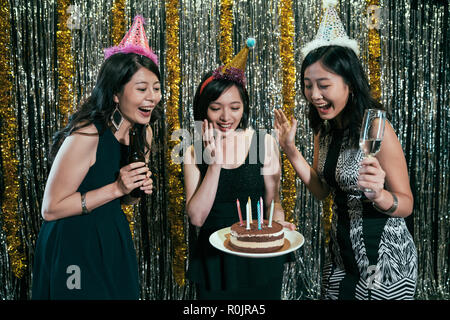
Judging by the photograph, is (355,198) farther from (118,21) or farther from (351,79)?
(118,21)

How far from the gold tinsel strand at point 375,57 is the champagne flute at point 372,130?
1.78 metres

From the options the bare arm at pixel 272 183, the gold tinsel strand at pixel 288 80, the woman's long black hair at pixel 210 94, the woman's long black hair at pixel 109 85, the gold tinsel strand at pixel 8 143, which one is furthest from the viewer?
the gold tinsel strand at pixel 288 80

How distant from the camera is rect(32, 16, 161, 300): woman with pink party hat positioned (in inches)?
57.5

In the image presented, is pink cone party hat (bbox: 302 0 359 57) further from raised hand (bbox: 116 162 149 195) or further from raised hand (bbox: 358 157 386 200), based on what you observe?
raised hand (bbox: 116 162 149 195)

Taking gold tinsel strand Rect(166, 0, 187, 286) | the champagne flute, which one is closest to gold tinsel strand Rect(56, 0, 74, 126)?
gold tinsel strand Rect(166, 0, 187, 286)

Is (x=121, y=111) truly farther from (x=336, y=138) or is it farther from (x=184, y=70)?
(x=184, y=70)

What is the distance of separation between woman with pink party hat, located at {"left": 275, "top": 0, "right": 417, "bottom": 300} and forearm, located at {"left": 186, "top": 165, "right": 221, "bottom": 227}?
0.42m

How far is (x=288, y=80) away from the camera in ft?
9.30

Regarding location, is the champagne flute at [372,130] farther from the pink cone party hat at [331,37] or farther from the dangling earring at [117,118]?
the dangling earring at [117,118]

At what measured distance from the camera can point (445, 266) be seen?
116 inches

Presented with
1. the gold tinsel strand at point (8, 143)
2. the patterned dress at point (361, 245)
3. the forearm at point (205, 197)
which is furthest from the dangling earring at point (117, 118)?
the gold tinsel strand at point (8, 143)

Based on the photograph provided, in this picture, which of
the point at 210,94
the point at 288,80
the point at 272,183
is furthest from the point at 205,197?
the point at 288,80

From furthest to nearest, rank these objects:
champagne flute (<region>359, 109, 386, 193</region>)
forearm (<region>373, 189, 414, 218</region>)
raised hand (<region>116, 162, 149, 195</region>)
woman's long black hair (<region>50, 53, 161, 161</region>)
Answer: woman's long black hair (<region>50, 53, 161, 161</region>) < raised hand (<region>116, 162, 149, 195</region>) < forearm (<region>373, 189, 414, 218</region>) < champagne flute (<region>359, 109, 386, 193</region>)

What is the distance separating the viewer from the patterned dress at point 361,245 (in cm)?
146
